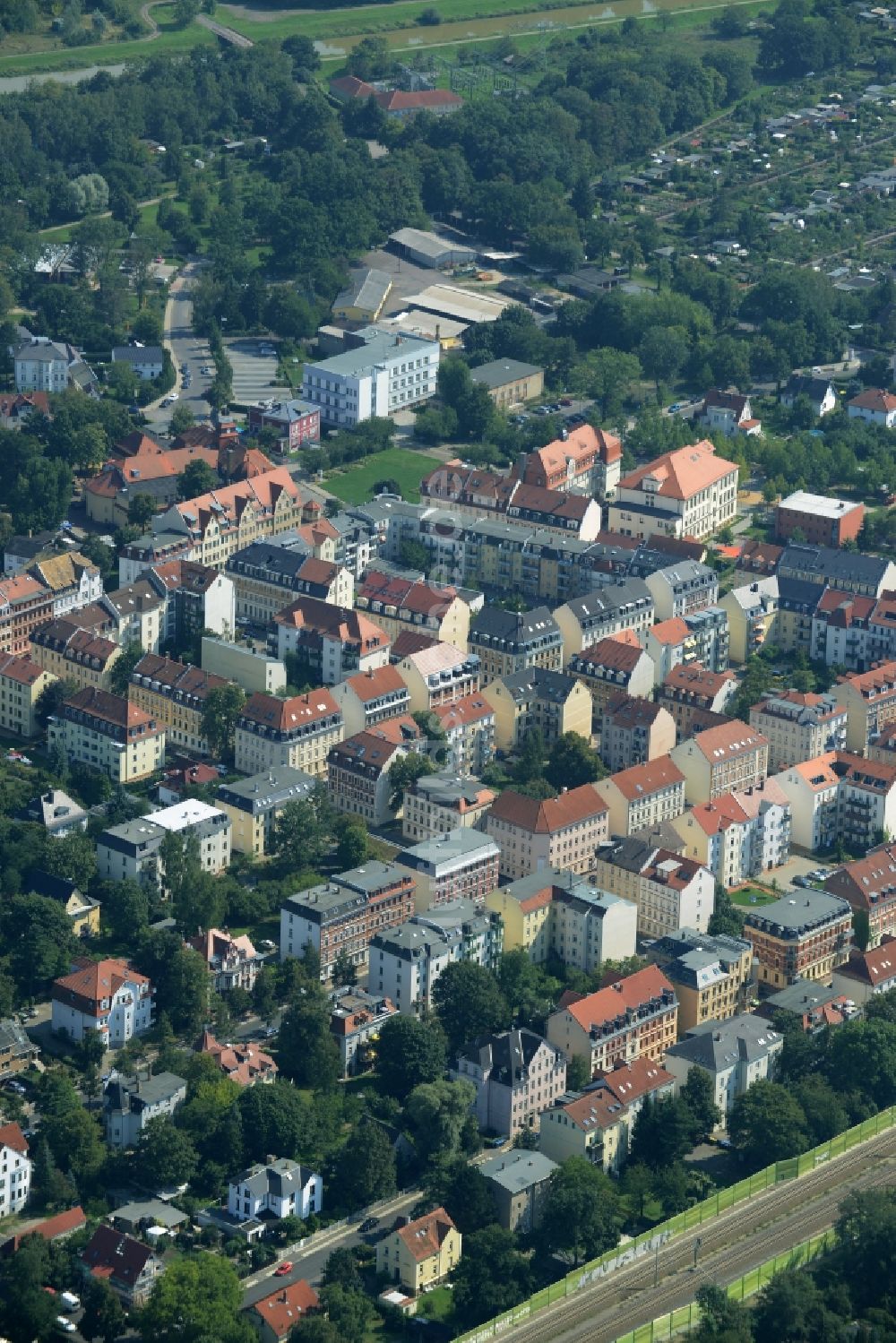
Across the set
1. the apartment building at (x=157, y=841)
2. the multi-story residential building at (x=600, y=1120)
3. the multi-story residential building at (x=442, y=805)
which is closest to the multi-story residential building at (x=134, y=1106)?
the multi-story residential building at (x=600, y=1120)

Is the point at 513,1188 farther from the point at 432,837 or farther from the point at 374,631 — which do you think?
the point at 374,631

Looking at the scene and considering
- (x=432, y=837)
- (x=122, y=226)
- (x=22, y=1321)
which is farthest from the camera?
(x=122, y=226)

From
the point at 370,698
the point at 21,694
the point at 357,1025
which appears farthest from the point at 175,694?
the point at 357,1025

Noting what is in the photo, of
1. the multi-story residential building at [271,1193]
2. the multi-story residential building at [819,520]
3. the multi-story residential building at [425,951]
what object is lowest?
the multi-story residential building at [819,520]

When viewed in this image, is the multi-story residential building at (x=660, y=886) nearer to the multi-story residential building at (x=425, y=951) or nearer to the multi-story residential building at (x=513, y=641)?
the multi-story residential building at (x=425, y=951)

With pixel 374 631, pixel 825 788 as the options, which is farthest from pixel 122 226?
pixel 825 788

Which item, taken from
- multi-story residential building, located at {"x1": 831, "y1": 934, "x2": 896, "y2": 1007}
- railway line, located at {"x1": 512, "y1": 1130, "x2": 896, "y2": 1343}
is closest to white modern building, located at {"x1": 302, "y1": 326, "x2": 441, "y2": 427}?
multi-story residential building, located at {"x1": 831, "y1": 934, "x2": 896, "y2": 1007}

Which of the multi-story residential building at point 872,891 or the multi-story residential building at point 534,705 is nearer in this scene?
the multi-story residential building at point 872,891

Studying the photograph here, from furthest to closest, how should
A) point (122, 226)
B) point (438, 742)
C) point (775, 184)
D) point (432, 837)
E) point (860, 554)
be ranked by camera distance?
point (775, 184)
point (122, 226)
point (860, 554)
point (438, 742)
point (432, 837)
